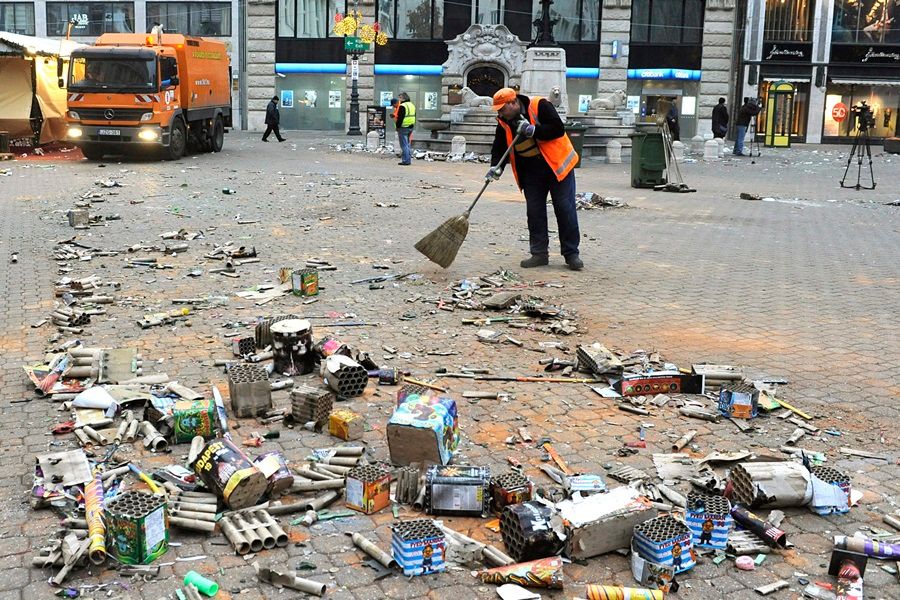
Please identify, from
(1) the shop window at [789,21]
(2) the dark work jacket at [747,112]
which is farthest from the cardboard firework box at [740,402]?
(1) the shop window at [789,21]

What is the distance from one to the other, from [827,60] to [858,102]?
2.31 metres

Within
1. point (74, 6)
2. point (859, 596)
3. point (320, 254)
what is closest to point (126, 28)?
point (74, 6)

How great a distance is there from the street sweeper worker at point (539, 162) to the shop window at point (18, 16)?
147ft

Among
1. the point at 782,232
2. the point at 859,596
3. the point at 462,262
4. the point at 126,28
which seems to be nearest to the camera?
the point at 859,596

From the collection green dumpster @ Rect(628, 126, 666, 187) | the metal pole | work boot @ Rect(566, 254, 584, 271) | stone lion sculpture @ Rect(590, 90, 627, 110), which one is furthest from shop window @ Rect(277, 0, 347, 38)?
work boot @ Rect(566, 254, 584, 271)

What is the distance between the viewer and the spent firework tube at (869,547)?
12.6 feet

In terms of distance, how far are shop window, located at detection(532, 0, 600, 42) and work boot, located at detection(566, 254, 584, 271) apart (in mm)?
34426

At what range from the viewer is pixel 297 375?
6168 millimetres

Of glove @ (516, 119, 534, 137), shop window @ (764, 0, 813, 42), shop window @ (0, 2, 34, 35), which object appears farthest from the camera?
shop window @ (0, 2, 34, 35)

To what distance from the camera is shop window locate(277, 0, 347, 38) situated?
43.0 meters

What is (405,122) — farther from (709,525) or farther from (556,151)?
(709,525)

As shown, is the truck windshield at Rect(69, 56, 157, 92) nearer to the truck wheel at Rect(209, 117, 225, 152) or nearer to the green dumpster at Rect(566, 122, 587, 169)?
the truck wheel at Rect(209, 117, 225, 152)

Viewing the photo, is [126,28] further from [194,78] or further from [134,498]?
[134,498]

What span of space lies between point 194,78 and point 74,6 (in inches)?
1051
